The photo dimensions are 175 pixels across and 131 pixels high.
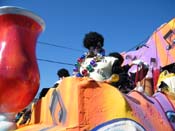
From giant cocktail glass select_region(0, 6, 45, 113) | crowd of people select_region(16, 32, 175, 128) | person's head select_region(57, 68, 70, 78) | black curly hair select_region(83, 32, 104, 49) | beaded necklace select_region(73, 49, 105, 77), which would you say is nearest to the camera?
giant cocktail glass select_region(0, 6, 45, 113)

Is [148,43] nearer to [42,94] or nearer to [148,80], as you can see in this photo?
[148,80]

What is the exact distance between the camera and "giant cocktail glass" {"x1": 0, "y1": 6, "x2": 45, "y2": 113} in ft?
7.18

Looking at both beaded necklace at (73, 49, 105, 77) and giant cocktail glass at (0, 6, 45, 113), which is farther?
beaded necklace at (73, 49, 105, 77)

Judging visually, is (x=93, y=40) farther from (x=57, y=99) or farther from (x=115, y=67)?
(x=57, y=99)

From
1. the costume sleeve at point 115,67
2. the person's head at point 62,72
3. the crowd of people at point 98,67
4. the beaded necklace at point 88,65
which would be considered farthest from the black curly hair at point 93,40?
the person's head at point 62,72

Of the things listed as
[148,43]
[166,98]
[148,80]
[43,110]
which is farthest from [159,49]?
[43,110]

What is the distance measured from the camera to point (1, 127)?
2084 mm

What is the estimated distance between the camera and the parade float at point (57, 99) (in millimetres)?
2061

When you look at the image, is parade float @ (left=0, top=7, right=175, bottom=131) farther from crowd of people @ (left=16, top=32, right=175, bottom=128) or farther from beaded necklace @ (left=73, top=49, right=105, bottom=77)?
beaded necklace @ (left=73, top=49, right=105, bottom=77)

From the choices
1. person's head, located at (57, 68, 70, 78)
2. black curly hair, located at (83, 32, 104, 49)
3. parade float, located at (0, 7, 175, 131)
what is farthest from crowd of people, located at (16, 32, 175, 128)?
person's head, located at (57, 68, 70, 78)

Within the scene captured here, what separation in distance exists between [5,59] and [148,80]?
7.59ft

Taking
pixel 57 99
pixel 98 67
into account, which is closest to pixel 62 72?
pixel 98 67

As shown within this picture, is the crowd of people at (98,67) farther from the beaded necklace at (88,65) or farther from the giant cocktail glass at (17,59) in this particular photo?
the giant cocktail glass at (17,59)

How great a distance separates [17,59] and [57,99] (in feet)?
1.16
